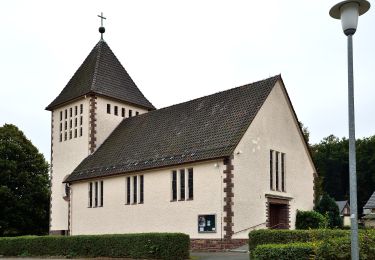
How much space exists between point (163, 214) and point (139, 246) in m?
6.80

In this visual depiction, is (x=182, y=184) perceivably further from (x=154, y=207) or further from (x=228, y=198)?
(x=228, y=198)

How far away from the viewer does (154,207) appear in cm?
3122

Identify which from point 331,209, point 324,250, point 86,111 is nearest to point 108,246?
point 331,209

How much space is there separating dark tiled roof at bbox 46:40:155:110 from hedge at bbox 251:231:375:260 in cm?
2800

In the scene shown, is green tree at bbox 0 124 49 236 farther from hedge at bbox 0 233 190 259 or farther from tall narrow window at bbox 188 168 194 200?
tall narrow window at bbox 188 168 194 200

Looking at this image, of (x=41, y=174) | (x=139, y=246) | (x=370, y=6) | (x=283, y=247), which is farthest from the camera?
(x=41, y=174)

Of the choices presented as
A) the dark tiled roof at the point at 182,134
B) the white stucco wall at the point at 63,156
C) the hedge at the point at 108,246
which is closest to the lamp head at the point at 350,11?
the hedge at the point at 108,246

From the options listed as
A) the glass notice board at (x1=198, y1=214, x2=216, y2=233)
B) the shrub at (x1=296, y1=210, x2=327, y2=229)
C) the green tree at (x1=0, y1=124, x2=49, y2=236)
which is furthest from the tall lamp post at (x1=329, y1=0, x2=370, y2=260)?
the green tree at (x1=0, y1=124, x2=49, y2=236)

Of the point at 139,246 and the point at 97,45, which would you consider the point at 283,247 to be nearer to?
the point at 139,246

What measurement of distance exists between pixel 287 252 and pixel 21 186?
43419mm

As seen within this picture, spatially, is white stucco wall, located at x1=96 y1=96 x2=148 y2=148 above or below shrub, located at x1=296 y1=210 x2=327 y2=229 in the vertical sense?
above

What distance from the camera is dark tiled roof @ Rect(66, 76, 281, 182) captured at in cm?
2922

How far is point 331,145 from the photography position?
100875 mm

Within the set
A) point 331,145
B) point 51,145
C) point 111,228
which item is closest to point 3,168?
point 51,145
